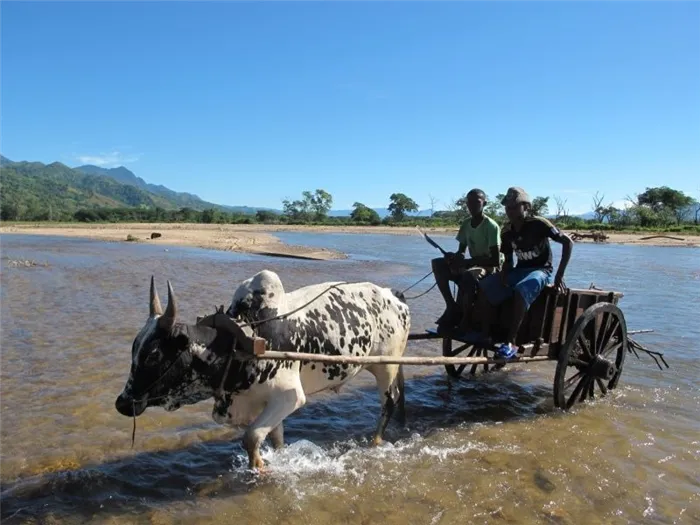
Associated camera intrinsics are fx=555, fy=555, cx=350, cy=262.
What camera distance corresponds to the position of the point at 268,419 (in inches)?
163

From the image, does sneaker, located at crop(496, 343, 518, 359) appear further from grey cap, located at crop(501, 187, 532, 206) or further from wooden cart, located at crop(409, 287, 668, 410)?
grey cap, located at crop(501, 187, 532, 206)

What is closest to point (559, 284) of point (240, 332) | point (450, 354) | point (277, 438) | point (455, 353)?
point (450, 354)

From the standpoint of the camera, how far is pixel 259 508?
410 cm

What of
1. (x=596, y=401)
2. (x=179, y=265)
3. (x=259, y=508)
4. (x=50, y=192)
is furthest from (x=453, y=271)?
(x=50, y=192)

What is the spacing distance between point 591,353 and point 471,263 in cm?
188

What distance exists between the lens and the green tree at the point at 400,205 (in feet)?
316

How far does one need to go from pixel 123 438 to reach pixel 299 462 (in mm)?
1746

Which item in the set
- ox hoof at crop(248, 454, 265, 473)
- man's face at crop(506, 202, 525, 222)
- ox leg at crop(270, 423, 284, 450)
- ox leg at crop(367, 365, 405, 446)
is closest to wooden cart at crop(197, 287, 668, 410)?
ox leg at crop(367, 365, 405, 446)

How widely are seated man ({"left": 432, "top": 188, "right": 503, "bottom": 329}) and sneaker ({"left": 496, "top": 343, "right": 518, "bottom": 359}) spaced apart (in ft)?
2.23

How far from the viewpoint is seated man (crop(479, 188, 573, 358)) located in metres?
5.91

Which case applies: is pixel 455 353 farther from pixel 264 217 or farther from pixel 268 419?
pixel 264 217

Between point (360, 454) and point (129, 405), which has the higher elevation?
point (129, 405)

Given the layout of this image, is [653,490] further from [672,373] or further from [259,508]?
[672,373]

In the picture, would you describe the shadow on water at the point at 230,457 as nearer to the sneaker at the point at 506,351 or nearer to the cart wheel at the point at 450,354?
the cart wheel at the point at 450,354
